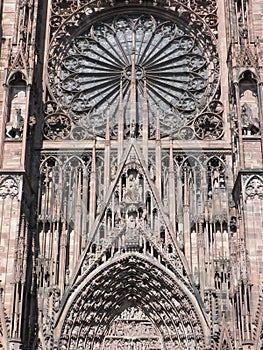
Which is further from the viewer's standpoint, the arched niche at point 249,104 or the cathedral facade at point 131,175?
the arched niche at point 249,104

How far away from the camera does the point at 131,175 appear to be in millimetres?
18547

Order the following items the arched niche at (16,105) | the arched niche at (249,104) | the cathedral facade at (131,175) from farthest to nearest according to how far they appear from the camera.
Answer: the arched niche at (16,105) < the arched niche at (249,104) < the cathedral facade at (131,175)

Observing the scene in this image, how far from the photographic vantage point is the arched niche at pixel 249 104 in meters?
17.8

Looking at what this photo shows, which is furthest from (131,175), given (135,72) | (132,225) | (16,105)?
(135,72)

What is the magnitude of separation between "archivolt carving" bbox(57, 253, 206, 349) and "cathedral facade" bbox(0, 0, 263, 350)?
0.04m

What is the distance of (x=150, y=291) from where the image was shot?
17.7 meters

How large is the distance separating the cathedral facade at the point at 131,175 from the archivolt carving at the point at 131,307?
1.4 inches

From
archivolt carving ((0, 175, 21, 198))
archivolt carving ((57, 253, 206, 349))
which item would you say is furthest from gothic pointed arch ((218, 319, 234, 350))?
archivolt carving ((0, 175, 21, 198))

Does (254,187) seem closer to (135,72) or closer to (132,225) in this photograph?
(132,225)

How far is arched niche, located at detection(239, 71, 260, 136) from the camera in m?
17.8

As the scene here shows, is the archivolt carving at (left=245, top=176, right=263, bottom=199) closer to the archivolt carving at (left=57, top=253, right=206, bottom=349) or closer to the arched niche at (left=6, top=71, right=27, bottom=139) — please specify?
the archivolt carving at (left=57, top=253, right=206, bottom=349)

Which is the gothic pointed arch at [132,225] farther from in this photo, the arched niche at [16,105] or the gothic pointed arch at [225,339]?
the arched niche at [16,105]

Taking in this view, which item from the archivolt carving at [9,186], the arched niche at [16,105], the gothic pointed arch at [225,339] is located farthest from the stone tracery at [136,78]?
the gothic pointed arch at [225,339]

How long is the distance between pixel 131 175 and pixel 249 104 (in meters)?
3.64
